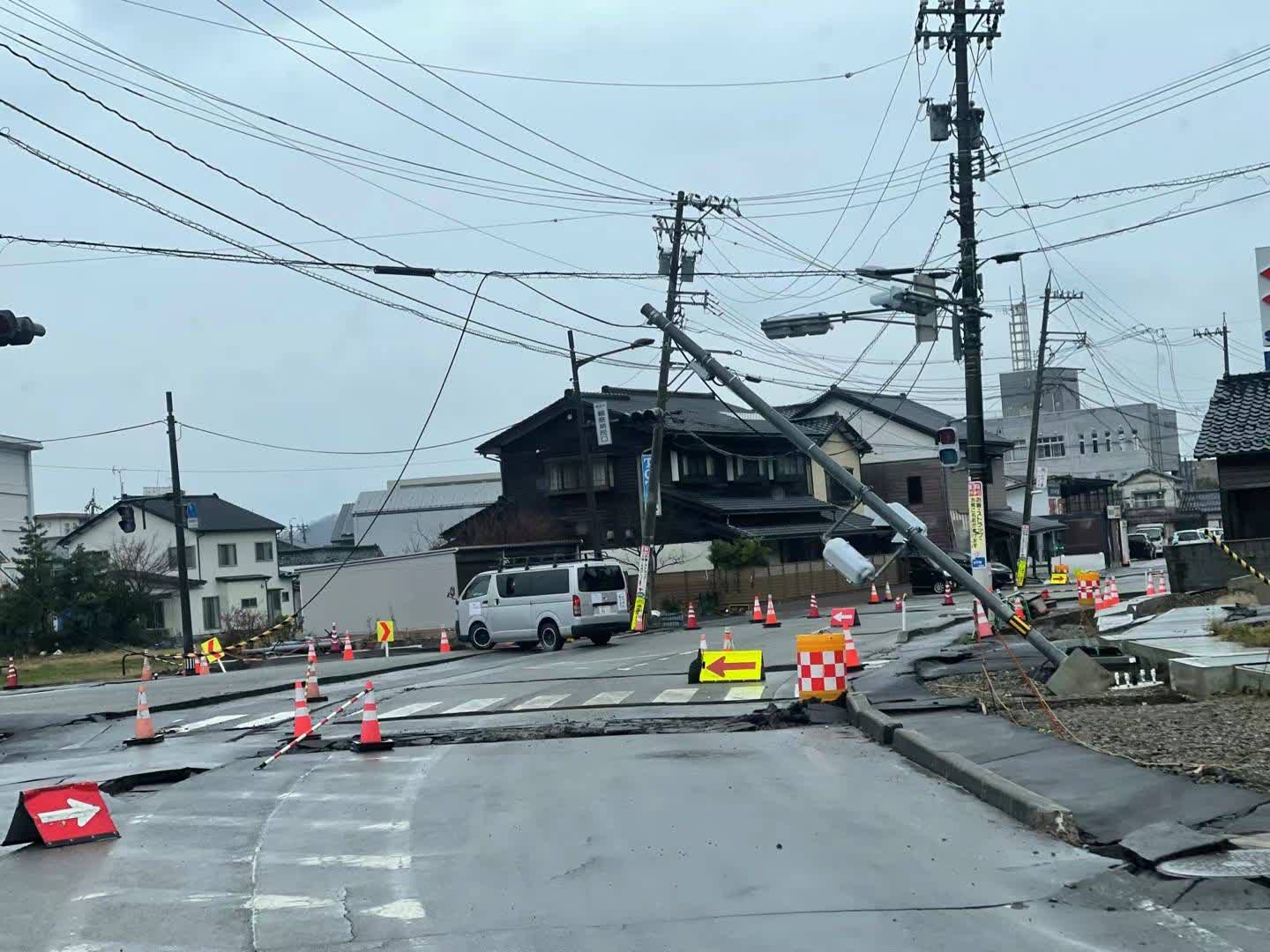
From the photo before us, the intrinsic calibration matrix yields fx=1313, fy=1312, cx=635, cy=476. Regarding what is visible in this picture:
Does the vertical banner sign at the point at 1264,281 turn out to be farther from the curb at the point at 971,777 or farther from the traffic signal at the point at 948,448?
the curb at the point at 971,777

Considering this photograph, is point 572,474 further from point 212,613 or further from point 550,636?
point 550,636

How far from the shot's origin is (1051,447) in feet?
324

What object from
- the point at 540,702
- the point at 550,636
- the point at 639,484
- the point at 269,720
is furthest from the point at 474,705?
the point at 639,484

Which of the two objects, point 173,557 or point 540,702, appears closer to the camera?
point 540,702

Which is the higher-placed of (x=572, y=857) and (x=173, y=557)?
(x=173, y=557)

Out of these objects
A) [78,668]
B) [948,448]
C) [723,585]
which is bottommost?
[78,668]

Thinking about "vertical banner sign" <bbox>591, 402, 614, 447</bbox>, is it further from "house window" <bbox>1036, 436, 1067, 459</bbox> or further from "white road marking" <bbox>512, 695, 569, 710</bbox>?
"house window" <bbox>1036, 436, 1067, 459</bbox>

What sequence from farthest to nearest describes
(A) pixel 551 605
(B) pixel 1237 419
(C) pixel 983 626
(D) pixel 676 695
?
1. (A) pixel 551 605
2. (B) pixel 1237 419
3. (C) pixel 983 626
4. (D) pixel 676 695

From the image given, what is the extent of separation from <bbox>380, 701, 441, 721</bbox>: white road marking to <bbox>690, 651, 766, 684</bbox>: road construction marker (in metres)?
4.24

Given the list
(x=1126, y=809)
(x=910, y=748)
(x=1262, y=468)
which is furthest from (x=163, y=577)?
(x=1126, y=809)

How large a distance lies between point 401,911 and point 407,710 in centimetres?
1243

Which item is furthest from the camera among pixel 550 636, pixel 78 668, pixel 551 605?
pixel 78 668

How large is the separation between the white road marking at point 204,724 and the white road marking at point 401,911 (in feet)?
38.7

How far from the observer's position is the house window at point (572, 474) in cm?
5616
